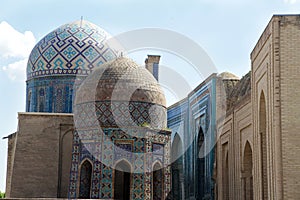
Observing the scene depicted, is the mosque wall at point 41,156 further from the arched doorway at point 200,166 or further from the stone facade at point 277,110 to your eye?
the stone facade at point 277,110

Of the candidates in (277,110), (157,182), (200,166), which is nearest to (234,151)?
(157,182)

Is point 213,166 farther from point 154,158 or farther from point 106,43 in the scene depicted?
point 106,43

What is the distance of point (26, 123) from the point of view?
17.2 meters

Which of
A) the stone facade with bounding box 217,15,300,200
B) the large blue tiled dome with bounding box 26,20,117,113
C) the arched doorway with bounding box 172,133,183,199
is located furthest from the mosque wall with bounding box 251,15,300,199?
the arched doorway with bounding box 172,133,183,199

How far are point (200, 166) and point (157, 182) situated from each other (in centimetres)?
337

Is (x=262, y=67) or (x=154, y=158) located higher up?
(x=262, y=67)

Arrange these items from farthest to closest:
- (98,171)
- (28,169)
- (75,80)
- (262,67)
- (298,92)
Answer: (75,80), (28,169), (98,171), (262,67), (298,92)

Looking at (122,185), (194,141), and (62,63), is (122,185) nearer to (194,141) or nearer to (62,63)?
(194,141)

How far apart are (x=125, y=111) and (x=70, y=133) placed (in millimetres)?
2713

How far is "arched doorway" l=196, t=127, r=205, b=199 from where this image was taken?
18.2 meters

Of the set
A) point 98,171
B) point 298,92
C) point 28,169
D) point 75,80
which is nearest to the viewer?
point 298,92

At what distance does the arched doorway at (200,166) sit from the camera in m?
18.2

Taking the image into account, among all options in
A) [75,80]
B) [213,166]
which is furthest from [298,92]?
[75,80]

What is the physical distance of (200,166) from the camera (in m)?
18.4
